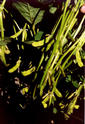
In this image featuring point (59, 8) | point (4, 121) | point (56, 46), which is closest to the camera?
point (56, 46)

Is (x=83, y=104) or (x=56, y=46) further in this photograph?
(x=83, y=104)

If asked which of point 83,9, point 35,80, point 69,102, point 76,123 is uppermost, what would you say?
point 83,9

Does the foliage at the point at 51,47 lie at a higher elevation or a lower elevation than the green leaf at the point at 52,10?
lower

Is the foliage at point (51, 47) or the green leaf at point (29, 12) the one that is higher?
the green leaf at point (29, 12)

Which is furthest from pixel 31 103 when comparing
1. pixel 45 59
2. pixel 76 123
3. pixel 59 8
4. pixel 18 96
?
pixel 76 123

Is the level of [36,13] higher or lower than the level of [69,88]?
higher

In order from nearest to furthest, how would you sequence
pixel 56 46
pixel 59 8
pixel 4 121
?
pixel 56 46 → pixel 59 8 → pixel 4 121

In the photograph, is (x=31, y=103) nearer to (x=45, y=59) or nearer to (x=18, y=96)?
(x=18, y=96)

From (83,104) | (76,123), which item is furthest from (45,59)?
(76,123)
